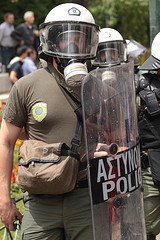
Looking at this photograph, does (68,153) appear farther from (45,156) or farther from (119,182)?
(119,182)

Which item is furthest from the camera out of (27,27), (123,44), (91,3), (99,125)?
(91,3)

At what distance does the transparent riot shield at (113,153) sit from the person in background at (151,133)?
949 mm

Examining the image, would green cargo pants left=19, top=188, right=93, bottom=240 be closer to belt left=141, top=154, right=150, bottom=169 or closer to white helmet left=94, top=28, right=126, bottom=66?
belt left=141, top=154, right=150, bottom=169

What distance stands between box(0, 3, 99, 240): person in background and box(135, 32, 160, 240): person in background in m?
0.91

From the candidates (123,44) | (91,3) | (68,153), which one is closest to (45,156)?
(68,153)

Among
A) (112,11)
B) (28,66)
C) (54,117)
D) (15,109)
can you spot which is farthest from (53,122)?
(112,11)

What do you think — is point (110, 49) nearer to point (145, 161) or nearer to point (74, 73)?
point (145, 161)

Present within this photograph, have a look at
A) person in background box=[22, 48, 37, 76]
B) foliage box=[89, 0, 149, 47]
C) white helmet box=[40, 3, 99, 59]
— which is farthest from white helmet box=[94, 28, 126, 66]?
foliage box=[89, 0, 149, 47]

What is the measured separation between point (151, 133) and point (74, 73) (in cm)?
125

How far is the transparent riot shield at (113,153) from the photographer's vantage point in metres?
2.50

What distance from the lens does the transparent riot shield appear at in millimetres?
2498

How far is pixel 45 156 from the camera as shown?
2773mm

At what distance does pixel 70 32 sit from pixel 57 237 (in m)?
1.26

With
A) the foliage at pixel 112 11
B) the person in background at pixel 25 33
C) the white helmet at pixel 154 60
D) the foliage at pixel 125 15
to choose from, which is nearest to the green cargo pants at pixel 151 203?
the white helmet at pixel 154 60
